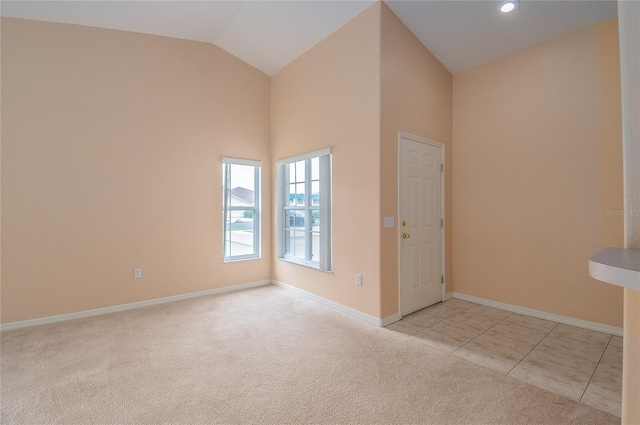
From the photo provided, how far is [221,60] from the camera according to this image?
166 inches

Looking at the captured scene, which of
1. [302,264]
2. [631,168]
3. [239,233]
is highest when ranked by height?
[631,168]

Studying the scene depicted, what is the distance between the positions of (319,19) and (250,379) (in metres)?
3.76

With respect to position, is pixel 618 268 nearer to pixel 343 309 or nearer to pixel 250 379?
pixel 250 379

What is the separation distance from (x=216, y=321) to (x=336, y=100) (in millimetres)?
2970

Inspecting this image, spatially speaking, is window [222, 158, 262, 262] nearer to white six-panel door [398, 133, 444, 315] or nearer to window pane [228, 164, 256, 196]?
window pane [228, 164, 256, 196]

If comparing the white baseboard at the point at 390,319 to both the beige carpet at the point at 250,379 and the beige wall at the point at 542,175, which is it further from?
the beige wall at the point at 542,175

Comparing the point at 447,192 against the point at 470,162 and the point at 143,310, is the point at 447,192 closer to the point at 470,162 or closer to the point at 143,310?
the point at 470,162

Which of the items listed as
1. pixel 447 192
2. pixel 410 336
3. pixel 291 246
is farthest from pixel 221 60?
pixel 410 336

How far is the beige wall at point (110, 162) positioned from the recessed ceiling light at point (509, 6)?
3428 mm

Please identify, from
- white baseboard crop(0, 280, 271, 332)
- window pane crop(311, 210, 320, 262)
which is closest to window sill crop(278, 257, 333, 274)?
window pane crop(311, 210, 320, 262)

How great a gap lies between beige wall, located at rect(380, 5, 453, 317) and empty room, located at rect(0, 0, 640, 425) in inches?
1.4

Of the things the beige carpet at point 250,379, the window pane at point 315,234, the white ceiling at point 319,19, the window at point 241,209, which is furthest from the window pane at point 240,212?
the white ceiling at point 319,19

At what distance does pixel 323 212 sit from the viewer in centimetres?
366

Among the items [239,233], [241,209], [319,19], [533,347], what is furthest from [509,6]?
[239,233]
